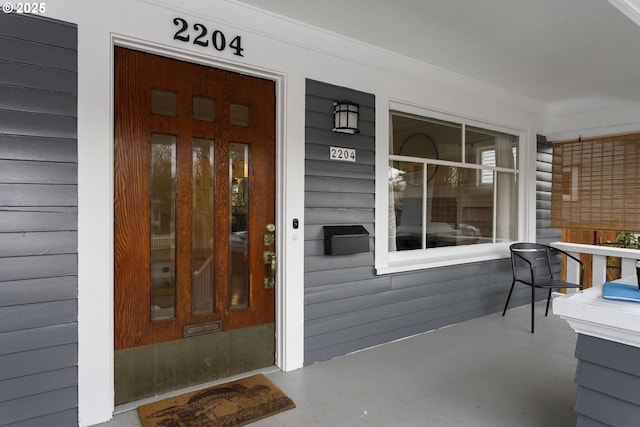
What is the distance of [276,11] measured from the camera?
2516 mm

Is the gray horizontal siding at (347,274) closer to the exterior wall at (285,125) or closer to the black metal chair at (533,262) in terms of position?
the exterior wall at (285,125)

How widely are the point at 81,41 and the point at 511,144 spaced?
4.33 metres

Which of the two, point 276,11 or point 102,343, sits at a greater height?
point 276,11

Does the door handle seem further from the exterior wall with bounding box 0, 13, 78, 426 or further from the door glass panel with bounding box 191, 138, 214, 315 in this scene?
the exterior wall with bounding box 0, 13, 78, 426

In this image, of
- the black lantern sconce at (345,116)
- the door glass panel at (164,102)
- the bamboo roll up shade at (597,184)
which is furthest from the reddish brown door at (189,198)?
the bamboo roll up shade at (597,184)

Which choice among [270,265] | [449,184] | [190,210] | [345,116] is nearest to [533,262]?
[449,184]

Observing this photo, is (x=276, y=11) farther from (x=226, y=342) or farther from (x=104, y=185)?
(x=226, y=342)

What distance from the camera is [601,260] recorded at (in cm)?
386

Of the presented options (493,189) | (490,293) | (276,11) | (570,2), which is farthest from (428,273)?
(276,11)

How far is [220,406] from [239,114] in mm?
1850

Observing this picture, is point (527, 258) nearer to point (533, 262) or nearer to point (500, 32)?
point (533, 262)

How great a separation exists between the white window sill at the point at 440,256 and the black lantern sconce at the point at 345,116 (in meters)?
1.17

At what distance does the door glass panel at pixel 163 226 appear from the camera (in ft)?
7.51

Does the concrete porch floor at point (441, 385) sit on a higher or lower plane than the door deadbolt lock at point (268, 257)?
lower
